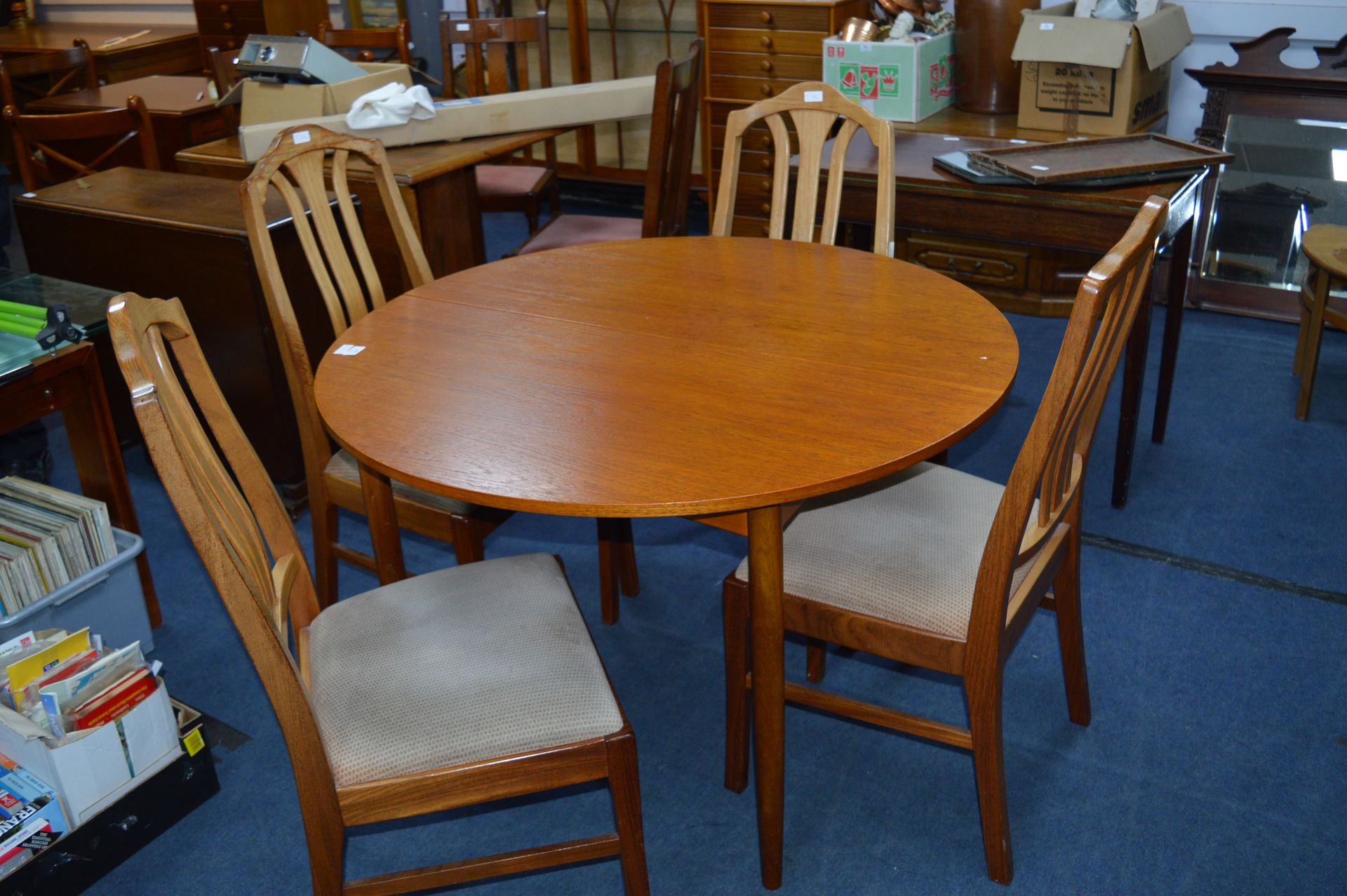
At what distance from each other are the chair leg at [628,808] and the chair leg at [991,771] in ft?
1.57

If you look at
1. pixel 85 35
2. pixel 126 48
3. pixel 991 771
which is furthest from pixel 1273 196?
pixel 85 35

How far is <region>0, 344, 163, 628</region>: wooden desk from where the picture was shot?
1968 mm

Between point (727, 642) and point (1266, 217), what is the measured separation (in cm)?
263

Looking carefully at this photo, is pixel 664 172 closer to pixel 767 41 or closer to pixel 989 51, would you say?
pixel 989 51

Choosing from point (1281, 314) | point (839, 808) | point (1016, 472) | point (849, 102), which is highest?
point (849, 102)

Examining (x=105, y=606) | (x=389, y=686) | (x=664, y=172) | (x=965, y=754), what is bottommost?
(x=965, y=754)

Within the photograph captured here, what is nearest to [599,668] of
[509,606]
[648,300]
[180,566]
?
[509,606]

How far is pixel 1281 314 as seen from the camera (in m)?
3.46

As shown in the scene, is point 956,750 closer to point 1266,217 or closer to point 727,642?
point 727,642

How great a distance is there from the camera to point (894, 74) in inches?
129

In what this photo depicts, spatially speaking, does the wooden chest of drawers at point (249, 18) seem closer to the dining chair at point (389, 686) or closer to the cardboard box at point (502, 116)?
the cardboard box at point (502, 116)

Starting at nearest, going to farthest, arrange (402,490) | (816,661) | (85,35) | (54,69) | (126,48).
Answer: (402,490), (816,661), (54,69), (126,48), (85,35)

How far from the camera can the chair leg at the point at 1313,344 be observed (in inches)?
110

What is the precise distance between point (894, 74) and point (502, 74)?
133 centimetres
